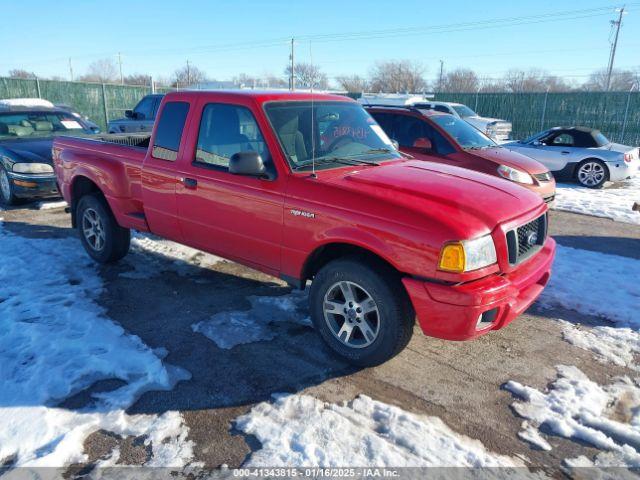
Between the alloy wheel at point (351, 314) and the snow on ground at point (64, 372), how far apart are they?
1200 millimetres

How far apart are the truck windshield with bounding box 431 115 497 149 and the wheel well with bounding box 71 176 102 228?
5563mm

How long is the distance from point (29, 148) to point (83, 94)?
53.2 ft

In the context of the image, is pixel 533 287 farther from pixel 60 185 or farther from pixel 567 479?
pixel 60 185

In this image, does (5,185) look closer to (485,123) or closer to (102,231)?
(102,231)

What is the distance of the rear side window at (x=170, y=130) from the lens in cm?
463

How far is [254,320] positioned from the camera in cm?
436

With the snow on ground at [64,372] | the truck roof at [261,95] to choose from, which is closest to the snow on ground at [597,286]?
the truck roof at [261,95]

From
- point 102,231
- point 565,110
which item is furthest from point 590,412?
point 565,110

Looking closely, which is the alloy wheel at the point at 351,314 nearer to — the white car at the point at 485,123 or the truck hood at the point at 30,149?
the truck hood at the point at 30,149

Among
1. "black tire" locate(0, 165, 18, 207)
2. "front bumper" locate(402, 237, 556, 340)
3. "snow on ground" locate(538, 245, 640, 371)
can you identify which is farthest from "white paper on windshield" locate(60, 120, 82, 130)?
"snow on ground" locate(538, 245, 640, 371)

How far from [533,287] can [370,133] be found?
6.90 ft

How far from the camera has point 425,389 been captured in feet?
11.2

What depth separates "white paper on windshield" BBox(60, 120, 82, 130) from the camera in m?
9.57

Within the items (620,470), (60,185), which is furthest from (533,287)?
(60,185)
